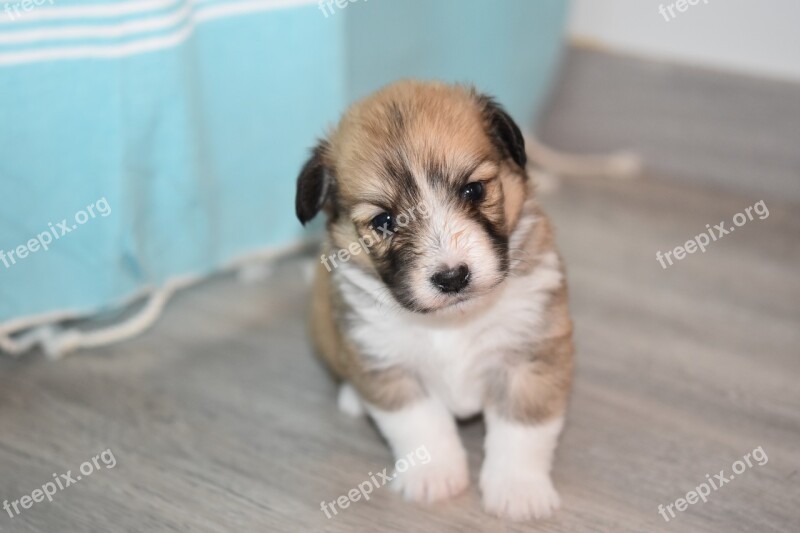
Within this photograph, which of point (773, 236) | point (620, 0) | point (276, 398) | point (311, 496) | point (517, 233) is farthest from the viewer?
point (620, 0)

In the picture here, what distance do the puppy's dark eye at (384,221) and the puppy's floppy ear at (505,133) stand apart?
12.6 inches

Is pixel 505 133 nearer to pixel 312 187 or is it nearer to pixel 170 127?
pixel 312 187

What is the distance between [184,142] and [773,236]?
2.21m

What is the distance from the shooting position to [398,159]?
183cm

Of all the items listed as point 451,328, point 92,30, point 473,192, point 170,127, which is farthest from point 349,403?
point 92,30

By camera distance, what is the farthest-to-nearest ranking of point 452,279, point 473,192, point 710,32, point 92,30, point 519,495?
point 710,32 → point 92,30 → point 519,495 → point 473,192 → point 452,279

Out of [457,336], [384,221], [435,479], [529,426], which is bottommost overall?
[435,479]

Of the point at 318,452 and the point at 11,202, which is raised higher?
the point at 11,202

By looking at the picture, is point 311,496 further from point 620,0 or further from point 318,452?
point 620,0

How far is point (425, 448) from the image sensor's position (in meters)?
2.08

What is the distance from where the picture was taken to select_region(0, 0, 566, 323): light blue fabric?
2379 mm

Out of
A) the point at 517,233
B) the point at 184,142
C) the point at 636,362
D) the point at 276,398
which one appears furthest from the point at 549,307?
the point at 184,142

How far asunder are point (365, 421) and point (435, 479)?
1.31 feet

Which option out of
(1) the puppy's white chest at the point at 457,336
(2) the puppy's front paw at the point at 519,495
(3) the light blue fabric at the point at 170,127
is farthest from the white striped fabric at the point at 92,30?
(2) the puppy's front paw at the point at 519,495
